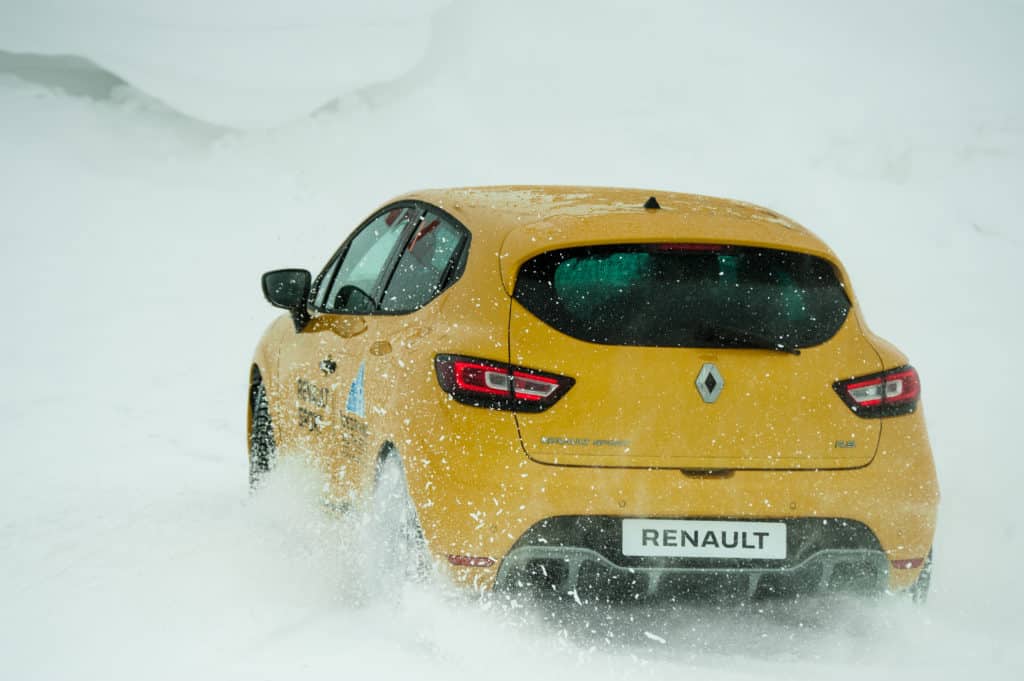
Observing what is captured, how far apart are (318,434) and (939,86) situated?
1662 cm

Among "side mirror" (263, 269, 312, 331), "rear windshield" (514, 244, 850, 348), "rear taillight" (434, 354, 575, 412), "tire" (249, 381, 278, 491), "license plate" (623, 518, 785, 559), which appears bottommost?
"tire" (249, 381, 278, 491)

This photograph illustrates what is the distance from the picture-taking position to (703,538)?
4.38 m

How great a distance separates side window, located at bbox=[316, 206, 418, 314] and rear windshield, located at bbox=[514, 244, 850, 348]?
4.14 ft

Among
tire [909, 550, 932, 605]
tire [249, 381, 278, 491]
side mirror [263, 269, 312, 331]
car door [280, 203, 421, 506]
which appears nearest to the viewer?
tire [909, 550, 932, 605]

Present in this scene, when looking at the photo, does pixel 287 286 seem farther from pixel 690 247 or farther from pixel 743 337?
pixel 743 337

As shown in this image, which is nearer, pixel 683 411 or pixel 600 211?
pixel 683 411

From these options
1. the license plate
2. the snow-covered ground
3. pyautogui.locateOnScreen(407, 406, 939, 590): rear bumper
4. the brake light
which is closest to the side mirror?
the snow-covered ground

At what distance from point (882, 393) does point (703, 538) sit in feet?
2.63

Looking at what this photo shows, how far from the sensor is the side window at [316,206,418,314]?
19.2ft

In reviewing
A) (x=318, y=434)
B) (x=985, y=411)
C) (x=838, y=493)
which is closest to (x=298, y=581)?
(x=318, y=434)

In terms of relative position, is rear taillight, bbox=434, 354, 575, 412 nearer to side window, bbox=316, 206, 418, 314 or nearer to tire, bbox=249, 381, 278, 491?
side window, bbox=316, 206, 418, 314

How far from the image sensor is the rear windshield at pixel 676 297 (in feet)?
14.7

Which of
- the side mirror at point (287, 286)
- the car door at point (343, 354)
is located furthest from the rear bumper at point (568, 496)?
the side mirror at point (287, 286)

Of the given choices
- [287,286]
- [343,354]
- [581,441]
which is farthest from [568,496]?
[287,286]
